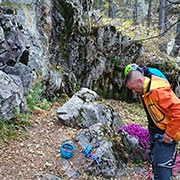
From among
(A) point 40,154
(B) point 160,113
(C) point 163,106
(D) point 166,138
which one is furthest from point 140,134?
(C) point 163,106

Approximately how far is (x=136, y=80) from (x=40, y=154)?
6.90ft

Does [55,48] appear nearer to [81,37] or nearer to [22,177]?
[81,37]

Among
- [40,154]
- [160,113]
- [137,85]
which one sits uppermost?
[137,85]

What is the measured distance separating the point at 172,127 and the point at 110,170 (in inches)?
61.5

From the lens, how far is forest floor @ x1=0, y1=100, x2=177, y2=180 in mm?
3928

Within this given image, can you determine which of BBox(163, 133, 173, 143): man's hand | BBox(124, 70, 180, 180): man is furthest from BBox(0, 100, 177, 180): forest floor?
BBox(163, 133, 173, 143): man's hand

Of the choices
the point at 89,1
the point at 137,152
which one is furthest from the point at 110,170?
the point at 89,1

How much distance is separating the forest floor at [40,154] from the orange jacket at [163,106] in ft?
5.07

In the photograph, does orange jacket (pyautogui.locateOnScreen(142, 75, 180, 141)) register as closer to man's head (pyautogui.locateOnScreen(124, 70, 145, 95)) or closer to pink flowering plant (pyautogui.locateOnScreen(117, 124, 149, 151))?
man's head (pyautogui.locateOnScreen(124, 70, 145, 95))

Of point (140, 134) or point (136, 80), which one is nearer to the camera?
point (136, 80)

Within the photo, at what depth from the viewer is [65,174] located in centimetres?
403

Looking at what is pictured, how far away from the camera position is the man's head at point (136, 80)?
10.2 feet

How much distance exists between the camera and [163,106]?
3037 mm

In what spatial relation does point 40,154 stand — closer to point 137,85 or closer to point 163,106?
point 137,85
